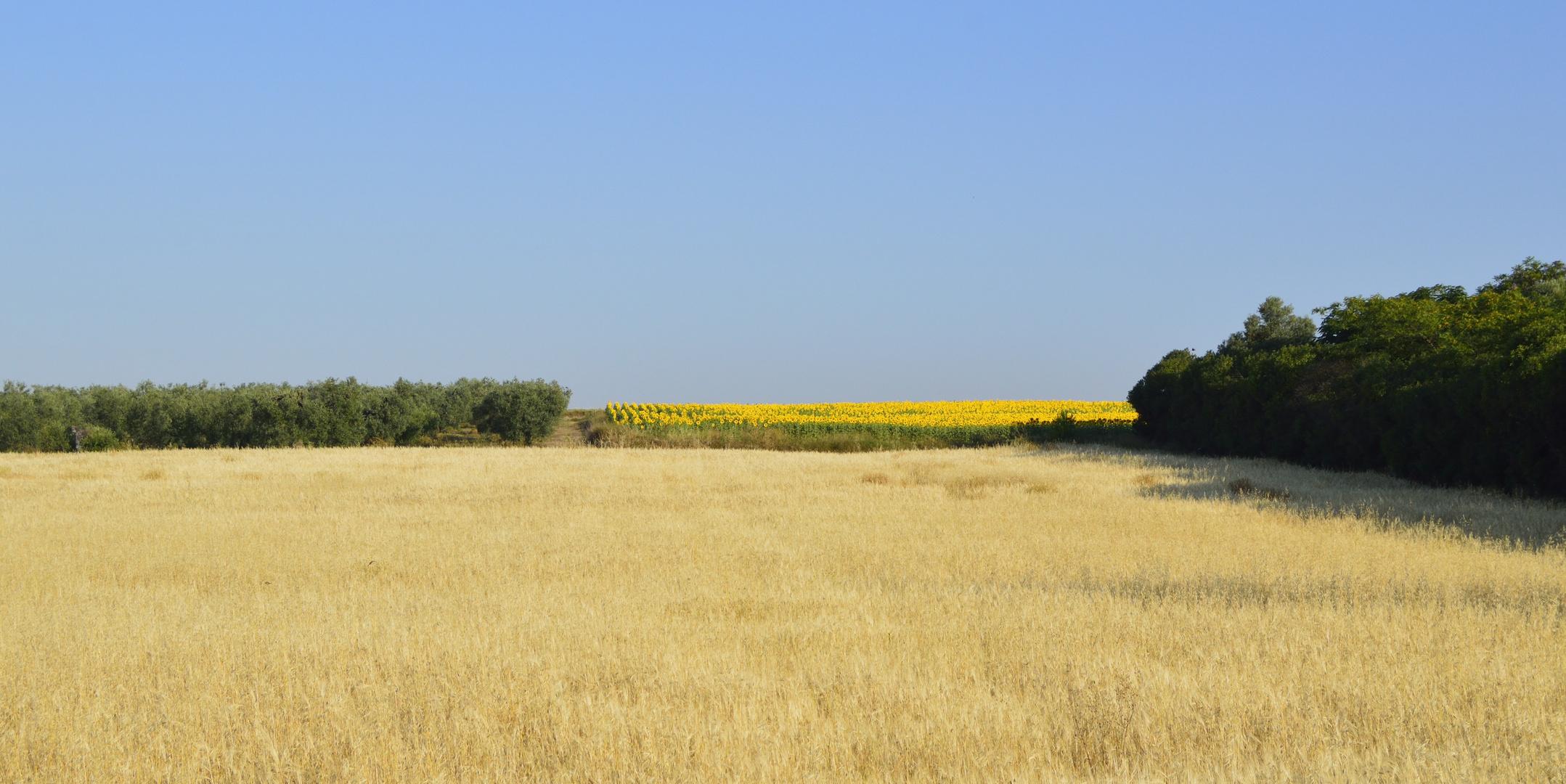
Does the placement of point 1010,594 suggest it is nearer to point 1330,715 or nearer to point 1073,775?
point 1330,715

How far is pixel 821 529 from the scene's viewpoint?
1547 centimetres

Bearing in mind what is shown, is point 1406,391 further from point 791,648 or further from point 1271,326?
point 1271,326

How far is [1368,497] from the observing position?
18781 mm

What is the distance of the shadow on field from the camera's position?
14.6m

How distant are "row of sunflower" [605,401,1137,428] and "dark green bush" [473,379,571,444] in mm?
3446

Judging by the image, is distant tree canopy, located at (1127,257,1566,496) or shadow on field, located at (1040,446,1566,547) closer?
shadow on field, located at (1040,446,1566,547)

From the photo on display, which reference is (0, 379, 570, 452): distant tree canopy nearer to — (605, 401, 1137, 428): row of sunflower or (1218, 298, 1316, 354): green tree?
(605, 401, 1137, 428): row of sunflower

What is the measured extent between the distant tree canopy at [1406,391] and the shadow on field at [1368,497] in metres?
0.76

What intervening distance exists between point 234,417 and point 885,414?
3461cm

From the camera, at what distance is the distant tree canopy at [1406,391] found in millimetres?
18125

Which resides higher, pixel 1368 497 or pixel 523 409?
pixel 523 409

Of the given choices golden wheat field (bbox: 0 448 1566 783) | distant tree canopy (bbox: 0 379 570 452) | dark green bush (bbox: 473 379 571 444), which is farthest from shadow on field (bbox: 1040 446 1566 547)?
distant tree canopy (bbox: 0 379 570 452)

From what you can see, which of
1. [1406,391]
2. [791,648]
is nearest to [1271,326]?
[1406,391]

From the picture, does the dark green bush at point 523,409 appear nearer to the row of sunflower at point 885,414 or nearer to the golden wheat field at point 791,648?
the row of sunflower at point 885,414
